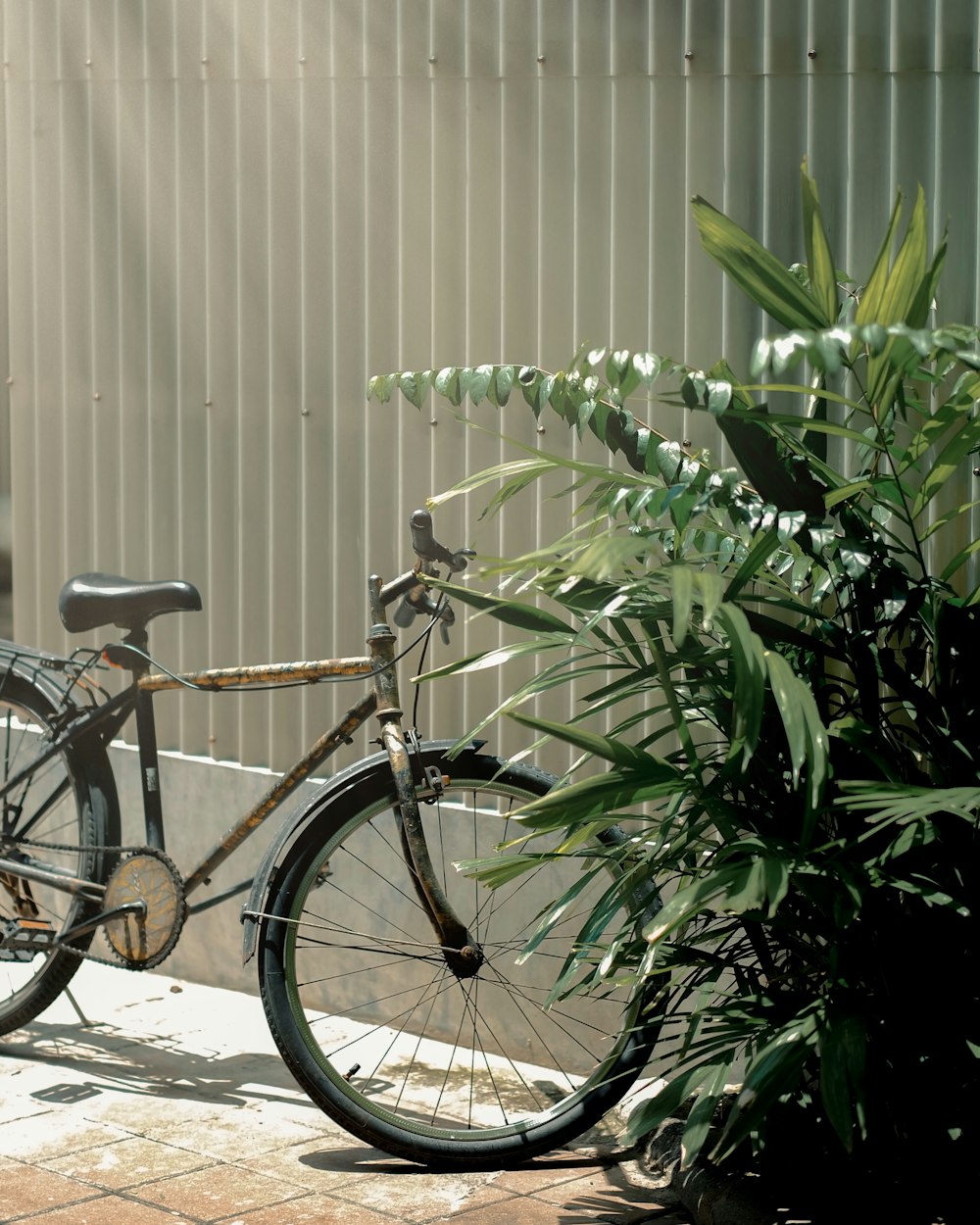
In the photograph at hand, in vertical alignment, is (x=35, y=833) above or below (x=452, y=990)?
above

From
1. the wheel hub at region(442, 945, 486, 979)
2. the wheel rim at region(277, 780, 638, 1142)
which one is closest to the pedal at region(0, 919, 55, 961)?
the wheel rim at region(277, 780, 638, 1142)

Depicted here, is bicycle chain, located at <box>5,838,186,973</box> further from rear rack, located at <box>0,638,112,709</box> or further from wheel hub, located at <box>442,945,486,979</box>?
wheel hub, located at <box>442,945,486,979</box>

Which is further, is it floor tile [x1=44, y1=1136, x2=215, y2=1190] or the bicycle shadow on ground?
Answer: the bicycle shadow on ground

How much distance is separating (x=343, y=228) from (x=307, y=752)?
1.56 metres

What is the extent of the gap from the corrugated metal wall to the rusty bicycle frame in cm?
62

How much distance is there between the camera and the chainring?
4.10 meters

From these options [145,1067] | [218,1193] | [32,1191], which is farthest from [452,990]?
A: [32,1191]

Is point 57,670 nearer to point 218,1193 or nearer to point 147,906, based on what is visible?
point 147,906

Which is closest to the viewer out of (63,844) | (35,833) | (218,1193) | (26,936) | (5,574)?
(218,1193)

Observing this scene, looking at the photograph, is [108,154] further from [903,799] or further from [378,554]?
[903,799]

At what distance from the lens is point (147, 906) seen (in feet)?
13.5

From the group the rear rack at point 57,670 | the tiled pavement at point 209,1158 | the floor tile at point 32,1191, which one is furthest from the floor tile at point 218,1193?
the rear rack at point 57,670

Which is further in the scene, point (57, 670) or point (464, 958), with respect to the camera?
point (57, 670)

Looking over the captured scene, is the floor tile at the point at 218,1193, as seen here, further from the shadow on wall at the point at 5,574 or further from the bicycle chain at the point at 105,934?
the shadow on wall at the point at 5,574
